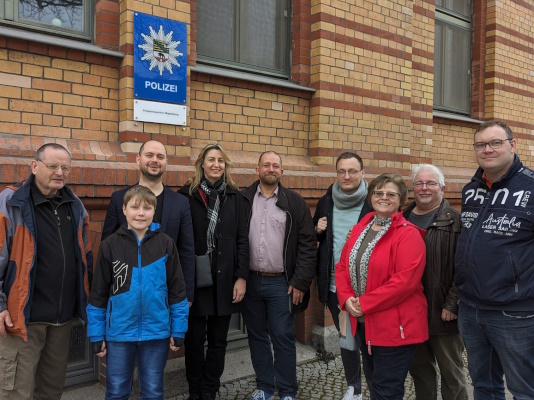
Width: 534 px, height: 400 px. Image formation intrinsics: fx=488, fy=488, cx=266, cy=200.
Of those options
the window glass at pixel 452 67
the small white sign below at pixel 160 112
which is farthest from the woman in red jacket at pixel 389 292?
the window glass at pixel 452 67

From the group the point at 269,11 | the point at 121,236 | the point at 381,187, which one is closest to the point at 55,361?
the point at 121,236

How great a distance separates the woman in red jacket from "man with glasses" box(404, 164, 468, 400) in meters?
0.14

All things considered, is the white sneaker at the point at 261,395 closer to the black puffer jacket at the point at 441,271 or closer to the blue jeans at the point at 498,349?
the black puffer jacket at the point at 441,271

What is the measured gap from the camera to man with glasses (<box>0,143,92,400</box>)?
2660 mm

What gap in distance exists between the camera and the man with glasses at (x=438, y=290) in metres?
2.97

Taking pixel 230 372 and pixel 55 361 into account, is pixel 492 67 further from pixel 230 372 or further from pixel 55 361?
pixel 55 361

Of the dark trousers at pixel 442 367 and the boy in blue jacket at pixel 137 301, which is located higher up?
the boy in blue jacket at pixel 137 301

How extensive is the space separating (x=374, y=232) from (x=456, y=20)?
17.8 feet

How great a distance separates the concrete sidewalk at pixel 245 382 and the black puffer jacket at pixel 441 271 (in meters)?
1.21

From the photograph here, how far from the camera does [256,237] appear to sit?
3660 millimetres

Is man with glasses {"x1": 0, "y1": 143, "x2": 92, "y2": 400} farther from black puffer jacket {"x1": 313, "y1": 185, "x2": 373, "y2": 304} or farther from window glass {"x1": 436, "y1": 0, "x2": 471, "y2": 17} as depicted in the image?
window glass {"x1": 436, "y1": 0, "x2": 471, "y2": 17}

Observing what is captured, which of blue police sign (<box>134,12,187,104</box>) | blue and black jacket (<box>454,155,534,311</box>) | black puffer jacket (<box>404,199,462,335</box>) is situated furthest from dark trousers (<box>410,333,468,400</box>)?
blue police sign (<box>134,12,187,104</box>)

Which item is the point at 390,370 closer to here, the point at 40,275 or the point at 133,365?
the point at 133,365

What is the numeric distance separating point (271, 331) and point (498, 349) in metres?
1.62
